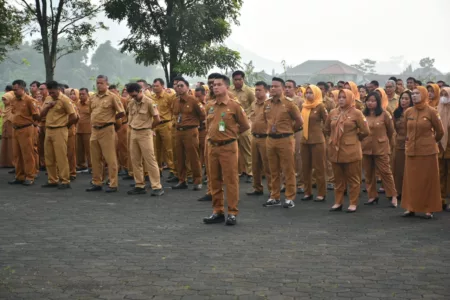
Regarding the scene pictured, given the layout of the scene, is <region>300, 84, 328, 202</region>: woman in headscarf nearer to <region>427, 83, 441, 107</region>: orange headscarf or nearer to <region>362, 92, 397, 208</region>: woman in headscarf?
<region>362, 92, 397, 208</region>: woman in headscarf

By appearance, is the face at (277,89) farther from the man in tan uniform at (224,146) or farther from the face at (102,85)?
the face at (102,85)

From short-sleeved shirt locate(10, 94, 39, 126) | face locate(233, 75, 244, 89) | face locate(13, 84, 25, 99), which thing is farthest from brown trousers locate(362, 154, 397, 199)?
face locate(13, 84, 25, 99)

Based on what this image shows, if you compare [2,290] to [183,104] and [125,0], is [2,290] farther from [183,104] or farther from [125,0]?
[125,0]

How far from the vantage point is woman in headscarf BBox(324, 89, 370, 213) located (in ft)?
31.5

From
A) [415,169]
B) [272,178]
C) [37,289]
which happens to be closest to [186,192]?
[272,178]

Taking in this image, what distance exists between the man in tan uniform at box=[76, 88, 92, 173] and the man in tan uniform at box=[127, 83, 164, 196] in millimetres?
2897

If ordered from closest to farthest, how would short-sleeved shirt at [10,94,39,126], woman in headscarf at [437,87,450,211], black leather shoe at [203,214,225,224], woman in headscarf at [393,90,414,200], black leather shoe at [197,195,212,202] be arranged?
black leather shoe at [203,214,225,224]
woman in headscarf at [437,87,450,211]
black leather shoe at [197,195,212,202]
woman in headscarf at [393,90,414,200]
short-sleeved shirt at [10,94,39,126]

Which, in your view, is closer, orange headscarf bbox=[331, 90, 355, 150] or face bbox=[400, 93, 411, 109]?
orange headscarf bbox=[331, 90, 355, 150]

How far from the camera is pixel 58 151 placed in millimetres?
12039

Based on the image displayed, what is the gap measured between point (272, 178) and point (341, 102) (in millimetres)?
1684

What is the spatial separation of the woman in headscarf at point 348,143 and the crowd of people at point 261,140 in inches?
0.6

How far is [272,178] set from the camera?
10180mm

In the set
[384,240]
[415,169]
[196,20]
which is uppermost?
[196,20]

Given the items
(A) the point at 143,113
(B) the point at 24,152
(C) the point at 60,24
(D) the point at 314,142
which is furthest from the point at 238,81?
(C) the point at 60,24
